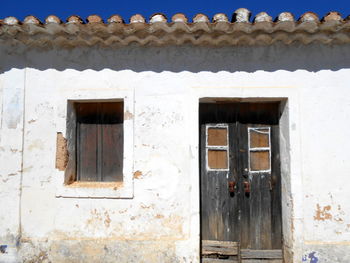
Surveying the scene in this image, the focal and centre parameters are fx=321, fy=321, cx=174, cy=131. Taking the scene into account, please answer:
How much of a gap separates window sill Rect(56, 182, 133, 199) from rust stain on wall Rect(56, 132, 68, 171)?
0.26 meters

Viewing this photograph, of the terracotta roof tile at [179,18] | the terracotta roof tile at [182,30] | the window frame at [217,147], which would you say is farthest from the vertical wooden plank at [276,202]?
the terracotta roof tile at [179,18]

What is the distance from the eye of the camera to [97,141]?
435 cm

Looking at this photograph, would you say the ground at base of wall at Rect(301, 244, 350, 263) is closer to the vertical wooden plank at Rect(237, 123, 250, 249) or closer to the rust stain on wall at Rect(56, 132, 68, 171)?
the vertical wooden plank at Rect(237, 123, 250, 249)

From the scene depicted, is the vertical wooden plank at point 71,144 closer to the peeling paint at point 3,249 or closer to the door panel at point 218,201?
the peeling paint at point 3,249

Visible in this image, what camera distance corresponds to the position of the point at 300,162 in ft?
12.8

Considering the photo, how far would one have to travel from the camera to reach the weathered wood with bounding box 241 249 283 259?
13.7 ft

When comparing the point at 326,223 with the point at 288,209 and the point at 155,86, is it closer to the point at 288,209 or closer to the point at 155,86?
the point at 288,209

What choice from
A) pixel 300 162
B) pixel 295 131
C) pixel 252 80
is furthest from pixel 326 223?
pixel 252 80

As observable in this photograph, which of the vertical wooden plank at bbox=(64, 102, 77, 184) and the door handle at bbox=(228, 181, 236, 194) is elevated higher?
the vertical wooden plank at bbox=(64, 102, 77, 184)

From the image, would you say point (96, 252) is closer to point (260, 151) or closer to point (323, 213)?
point (260, 151)

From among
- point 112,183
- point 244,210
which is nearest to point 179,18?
point 112,183

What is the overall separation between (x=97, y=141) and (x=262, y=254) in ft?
8.65

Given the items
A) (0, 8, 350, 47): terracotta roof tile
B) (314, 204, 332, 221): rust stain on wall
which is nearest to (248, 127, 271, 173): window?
(314, 204, 332, 221): rust stain on wall

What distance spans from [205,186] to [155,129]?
1.02 m
